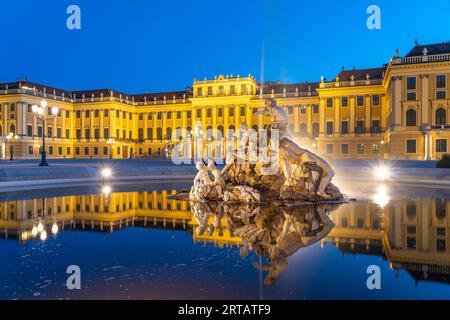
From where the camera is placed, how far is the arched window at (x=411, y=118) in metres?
43.7

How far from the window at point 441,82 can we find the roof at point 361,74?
1481cm

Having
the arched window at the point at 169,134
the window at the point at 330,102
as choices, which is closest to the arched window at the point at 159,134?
the arched window at the point at 169,134

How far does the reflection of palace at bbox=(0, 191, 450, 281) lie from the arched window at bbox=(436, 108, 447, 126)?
3756cm

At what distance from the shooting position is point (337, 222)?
744 cm

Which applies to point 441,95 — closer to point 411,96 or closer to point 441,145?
point 411,96

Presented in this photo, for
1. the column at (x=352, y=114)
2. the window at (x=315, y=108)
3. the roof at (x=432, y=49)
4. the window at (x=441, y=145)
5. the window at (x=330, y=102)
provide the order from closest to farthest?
the window at (x=441, y=145), the roof at (x=432, y=49), the column at (x=352, y=114), the window at (x=330, y=102), the window at (x=315, y=108)

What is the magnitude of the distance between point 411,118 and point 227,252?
45.1 m

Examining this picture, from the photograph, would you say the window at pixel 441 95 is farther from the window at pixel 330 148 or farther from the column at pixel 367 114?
the window at pixel 330 148

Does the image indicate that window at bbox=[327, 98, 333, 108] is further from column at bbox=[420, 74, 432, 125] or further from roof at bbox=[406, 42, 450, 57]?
column at bbox=[420, 74, 432, 125]

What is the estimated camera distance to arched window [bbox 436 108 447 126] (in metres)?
42.6

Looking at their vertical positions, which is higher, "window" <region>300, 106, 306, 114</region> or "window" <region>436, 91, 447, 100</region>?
"window" <region>300, 106, 306, 114</region>

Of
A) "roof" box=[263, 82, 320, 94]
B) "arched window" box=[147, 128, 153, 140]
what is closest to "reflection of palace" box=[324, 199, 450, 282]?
"roof" box=[263, 82, 320, 94]

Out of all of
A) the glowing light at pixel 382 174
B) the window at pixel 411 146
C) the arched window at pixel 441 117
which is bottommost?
the glowing light at pixel 382 174
